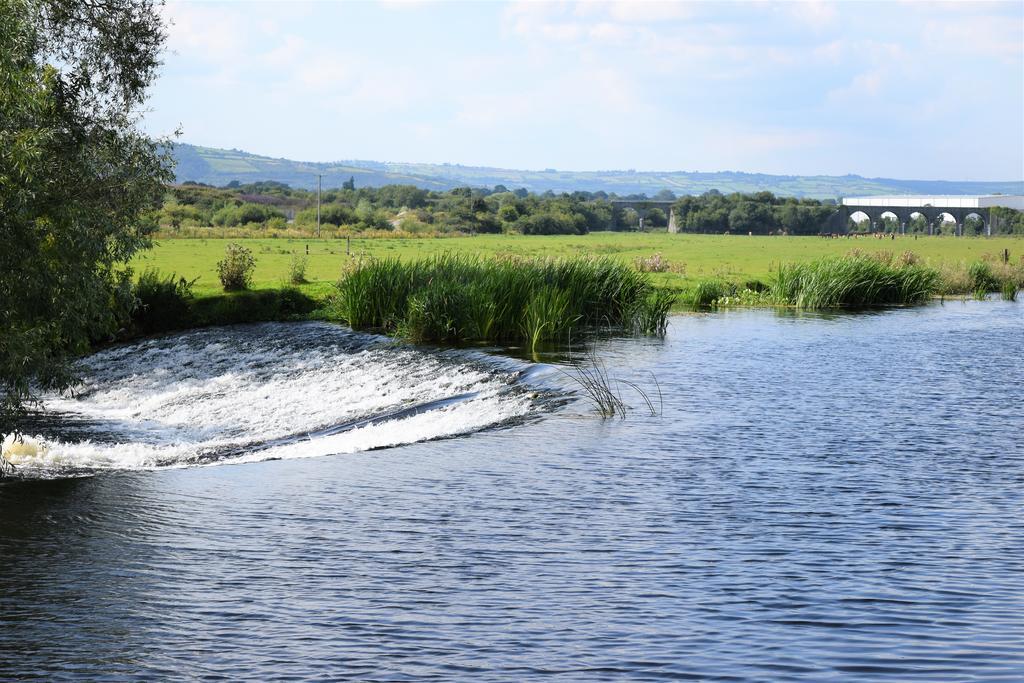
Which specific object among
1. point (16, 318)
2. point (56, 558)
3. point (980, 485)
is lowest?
point (56, 558)

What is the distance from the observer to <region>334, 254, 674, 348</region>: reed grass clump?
938 inches

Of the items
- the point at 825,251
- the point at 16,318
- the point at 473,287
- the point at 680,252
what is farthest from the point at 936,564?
the point at 825,251

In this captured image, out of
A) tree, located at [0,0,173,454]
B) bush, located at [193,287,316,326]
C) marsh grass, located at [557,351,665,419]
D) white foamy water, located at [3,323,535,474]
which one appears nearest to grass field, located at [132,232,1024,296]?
bush, located at [193,287,316,326]

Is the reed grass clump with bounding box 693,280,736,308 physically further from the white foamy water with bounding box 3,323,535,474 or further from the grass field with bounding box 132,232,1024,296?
the white foamy water with bounding box 3,323,535,474

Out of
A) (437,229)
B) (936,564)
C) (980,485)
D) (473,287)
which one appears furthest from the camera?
(437,229)

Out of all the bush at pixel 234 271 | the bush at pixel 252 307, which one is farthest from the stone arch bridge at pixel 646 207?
the bush at pixel 252 307

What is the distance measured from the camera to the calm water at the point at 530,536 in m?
7.14

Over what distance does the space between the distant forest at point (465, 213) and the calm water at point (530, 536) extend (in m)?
46.6

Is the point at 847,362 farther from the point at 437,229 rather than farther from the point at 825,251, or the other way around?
the point at 437,229

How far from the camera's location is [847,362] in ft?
70.2

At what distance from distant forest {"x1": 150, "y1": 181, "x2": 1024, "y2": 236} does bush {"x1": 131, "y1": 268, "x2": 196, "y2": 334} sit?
3166 centimetres

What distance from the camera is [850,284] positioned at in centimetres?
3544

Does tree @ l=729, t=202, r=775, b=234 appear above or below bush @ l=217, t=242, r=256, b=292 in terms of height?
above

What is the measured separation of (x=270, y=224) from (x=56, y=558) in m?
65.2
